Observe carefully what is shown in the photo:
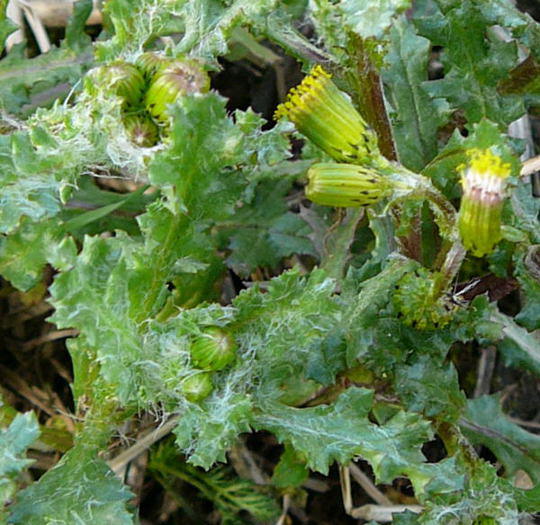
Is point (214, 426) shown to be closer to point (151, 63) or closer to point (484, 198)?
point (484, 198)

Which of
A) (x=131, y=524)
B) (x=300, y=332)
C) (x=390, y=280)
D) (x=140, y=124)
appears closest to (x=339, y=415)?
(x=300, y=332)

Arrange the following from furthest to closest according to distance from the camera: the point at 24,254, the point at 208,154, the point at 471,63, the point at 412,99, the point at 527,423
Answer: the point at 527,423 → the point at 412,99 → the point at 471,63 → the point at 24,254 → the point at 208,154

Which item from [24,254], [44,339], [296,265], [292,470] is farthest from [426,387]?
[44,339]

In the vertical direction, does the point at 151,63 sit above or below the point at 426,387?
above

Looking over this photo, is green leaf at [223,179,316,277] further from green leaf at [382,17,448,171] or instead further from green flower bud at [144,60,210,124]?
green flower bud at [144,60,210,124]

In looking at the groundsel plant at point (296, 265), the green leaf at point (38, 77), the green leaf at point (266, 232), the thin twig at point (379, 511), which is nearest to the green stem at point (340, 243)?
the groundsel plant at point (296, 265)

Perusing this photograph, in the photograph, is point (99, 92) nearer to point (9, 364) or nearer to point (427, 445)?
point (9, 364)
